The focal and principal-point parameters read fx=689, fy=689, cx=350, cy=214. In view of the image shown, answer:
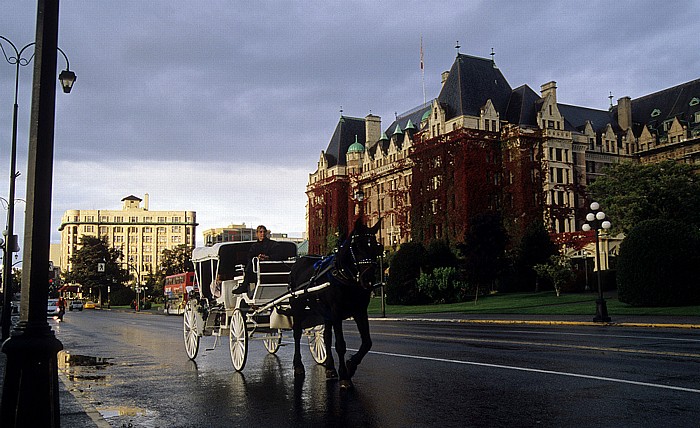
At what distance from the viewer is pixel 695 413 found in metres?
7.03

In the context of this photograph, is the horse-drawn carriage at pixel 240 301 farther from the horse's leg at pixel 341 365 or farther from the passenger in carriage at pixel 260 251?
the horse's leg at pixel 341 365

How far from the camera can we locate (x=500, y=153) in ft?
237

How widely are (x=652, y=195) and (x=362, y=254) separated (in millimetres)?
54901

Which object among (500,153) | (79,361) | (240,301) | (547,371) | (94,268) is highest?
(500,153)

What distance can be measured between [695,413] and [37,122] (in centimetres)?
717

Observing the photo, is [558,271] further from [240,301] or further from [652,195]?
[240,301]

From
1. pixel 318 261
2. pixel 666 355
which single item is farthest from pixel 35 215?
pixel 666 355

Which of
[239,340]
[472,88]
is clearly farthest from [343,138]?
[239,340]

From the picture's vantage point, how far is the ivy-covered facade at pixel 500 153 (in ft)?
226

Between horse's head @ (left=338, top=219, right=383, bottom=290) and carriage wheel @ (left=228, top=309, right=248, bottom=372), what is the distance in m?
3.21

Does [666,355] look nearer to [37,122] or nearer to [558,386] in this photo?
[558,386]

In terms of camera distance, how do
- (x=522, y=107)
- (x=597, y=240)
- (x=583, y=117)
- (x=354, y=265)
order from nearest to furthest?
(x=354, y=265)
(x=597, y=240)
(x=522, y=107)
(x=583, y=117)

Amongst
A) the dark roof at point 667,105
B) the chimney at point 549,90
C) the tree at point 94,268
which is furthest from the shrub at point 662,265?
the tree at point 94,268

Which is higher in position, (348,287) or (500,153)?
(500,153)
